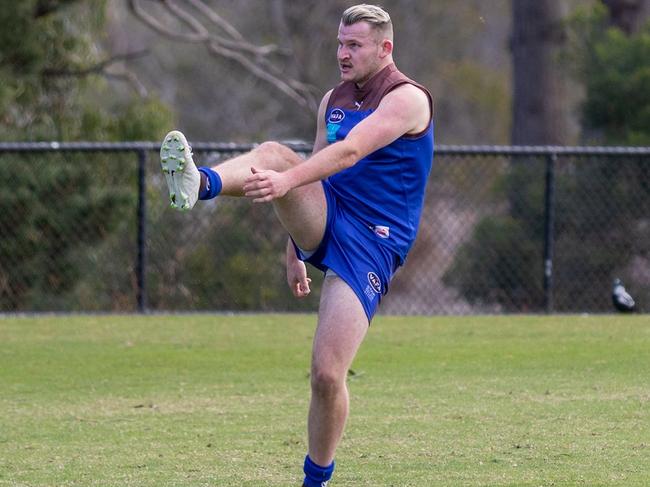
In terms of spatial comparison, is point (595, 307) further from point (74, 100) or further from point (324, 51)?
point (324, 51)

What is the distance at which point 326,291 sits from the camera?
5.17 meters

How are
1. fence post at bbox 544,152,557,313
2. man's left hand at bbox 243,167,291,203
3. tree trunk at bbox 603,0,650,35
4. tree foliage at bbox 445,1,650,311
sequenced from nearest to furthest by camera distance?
man's left hand at bbox 243,167,291,203 < fence post at bbox 544,152,557,313 < tree foliage at bbox 445,1,650,311 < tree trunk at bbox 603,0,650,35

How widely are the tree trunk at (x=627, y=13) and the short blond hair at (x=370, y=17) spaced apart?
1236 cm

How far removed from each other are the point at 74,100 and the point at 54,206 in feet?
12.7

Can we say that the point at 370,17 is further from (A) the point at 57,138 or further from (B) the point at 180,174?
(A) the point at 57,138

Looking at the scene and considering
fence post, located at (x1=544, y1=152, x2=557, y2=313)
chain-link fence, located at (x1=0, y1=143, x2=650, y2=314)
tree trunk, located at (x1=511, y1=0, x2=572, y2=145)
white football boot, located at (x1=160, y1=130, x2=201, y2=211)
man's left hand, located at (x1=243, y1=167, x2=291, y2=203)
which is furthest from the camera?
tree trunk, located at (x1=511, y1=0, x2=572, y2=145)

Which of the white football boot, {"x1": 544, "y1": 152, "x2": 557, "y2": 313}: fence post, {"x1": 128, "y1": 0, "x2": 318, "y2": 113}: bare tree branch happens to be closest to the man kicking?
the white football boot

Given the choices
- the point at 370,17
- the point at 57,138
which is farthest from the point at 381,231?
the point at 57,138

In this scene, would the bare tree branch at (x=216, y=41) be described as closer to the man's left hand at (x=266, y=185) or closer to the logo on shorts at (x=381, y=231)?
the logo on shorts at (x=381, y=231)

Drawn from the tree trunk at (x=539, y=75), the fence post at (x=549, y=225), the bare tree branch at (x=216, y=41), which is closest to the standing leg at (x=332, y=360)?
the fence post at (x=549, y=225)

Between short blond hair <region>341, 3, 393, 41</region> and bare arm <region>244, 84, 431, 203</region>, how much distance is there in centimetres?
27

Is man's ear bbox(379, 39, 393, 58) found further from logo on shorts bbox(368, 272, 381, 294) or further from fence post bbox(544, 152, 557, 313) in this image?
fence post bbox(544, 152, 557, 313)

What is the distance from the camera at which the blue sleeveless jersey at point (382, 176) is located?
5262 mm

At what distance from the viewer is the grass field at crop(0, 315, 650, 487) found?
235 inches
